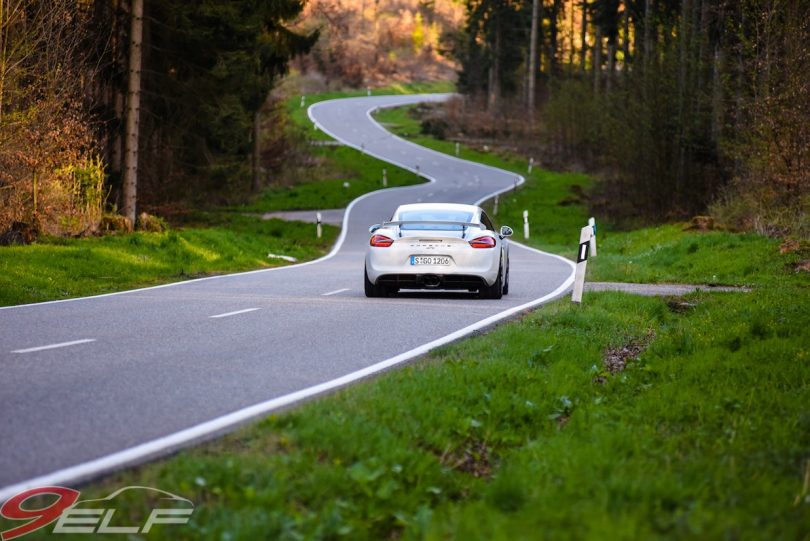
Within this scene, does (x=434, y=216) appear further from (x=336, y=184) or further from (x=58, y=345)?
(x=336, y=184)

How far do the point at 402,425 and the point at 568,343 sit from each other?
4277mm

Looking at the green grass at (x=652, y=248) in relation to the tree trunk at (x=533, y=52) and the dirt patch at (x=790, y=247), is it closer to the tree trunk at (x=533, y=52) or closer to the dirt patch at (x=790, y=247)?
the dirt patch at (x=790, y=247)

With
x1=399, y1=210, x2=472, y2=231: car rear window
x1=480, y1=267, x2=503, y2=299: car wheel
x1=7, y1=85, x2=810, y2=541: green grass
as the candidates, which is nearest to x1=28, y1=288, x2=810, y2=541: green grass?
x1=7, y1=85, x2=810, y2=541: green grass

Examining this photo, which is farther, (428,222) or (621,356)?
(428,222)

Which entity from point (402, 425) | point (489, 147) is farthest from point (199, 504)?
point (489, 147)

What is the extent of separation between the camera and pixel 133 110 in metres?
27.2

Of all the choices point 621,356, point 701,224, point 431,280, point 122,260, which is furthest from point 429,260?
point 701,224

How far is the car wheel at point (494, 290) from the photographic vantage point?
16750 mm

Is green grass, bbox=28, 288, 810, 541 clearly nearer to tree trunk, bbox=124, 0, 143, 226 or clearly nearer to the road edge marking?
the road edge marking

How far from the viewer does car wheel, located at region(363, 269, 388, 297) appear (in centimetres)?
1670

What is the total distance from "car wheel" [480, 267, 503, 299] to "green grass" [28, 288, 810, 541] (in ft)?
21.2

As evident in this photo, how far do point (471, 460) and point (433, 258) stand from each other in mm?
9564

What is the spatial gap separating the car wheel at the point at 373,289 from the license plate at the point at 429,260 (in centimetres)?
78

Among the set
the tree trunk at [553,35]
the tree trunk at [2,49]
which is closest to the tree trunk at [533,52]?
the tree trunk at [553,35]
